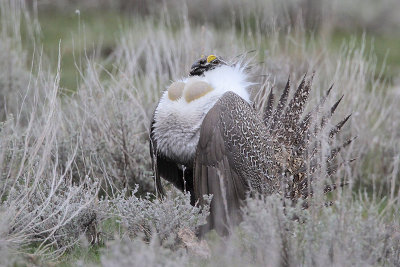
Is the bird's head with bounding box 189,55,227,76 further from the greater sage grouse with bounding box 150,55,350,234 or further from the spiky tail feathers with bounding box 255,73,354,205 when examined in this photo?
the spiky tail feathers with bounding box 255,73,354,205

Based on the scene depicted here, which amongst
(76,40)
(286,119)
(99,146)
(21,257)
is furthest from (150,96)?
(76,40)

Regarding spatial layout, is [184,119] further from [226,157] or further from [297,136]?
[297,136]

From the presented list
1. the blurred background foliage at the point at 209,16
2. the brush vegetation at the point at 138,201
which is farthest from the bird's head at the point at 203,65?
the blurred background foliage at the point at 209,16

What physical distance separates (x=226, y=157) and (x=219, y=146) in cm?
9

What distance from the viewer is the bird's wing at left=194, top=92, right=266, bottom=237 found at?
132 inches

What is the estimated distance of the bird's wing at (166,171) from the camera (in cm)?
370

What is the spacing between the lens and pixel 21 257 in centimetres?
292

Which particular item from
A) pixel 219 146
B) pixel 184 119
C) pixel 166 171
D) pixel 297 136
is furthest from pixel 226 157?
pixel 297 136

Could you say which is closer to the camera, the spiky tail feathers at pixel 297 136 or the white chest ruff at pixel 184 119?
the white chest ruff at pixel 184 119

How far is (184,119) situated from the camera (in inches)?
136

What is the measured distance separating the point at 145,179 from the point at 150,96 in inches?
36.9

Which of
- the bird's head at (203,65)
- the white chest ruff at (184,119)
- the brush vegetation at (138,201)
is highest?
the bird's head at (203,65)

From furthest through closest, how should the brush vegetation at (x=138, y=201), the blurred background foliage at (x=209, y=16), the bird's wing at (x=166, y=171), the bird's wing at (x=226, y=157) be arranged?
the blurred background foliage at (x=209, y=16) → the bird's wing at (x=166, y=171) → the bird's wing at (x=226, y=157) → the brush vegetation at (x=138, y=201)

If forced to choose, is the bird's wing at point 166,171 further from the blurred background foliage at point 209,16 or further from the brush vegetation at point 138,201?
the blurred background foliage at point 209,16
